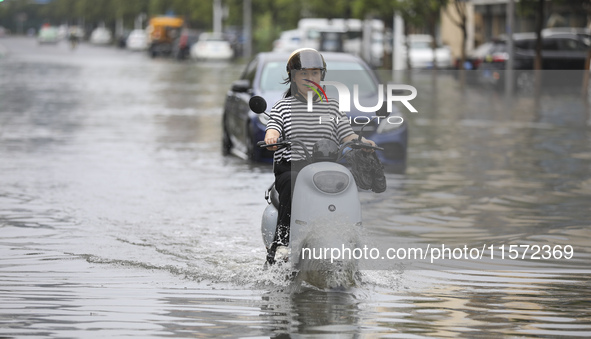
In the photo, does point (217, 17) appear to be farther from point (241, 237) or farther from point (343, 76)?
point (241, 237)

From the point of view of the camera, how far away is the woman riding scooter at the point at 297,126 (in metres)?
6.84

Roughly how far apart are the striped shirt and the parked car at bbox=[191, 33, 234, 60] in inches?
2128

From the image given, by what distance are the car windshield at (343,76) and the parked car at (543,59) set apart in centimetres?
1941

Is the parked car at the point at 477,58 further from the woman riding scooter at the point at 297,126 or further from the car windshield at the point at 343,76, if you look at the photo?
the woman riding scooter at the point at 297,126

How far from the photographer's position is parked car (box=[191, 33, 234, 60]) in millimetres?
60781

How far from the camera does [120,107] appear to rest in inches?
1009

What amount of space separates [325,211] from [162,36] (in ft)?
231

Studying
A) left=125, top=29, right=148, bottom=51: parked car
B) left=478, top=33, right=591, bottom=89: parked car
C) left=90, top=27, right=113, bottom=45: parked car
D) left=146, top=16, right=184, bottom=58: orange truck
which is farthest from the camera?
left=90, top=27, right=113, bottom=45: parked car

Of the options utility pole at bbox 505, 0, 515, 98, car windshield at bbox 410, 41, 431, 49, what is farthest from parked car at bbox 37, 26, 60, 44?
utility pole at bbox 505, 0, 515, 98

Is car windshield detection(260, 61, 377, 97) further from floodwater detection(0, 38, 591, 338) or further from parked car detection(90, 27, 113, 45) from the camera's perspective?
parked car detection(90, 27, 113, 45)

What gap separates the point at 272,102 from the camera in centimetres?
1389

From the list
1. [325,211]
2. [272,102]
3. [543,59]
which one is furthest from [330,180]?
[543,59]

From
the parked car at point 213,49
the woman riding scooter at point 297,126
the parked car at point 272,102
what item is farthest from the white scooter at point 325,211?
the parked car at point 213,49

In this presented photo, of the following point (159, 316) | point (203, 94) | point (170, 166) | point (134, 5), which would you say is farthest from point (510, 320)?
point (134, 5)
